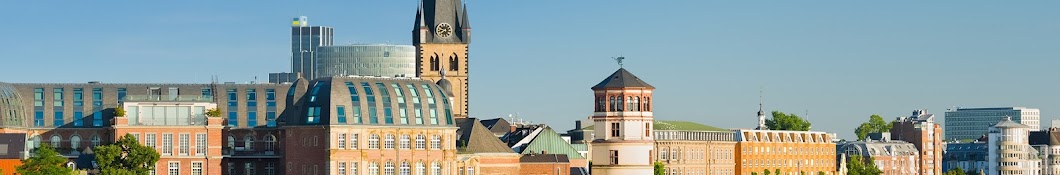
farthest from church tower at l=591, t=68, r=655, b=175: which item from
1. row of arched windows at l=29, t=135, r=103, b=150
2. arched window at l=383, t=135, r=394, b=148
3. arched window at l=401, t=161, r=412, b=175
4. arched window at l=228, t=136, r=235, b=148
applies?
row of arched windows at l=29, t=135, r=103, b=150

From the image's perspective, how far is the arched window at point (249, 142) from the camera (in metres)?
190

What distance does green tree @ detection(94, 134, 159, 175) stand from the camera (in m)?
177

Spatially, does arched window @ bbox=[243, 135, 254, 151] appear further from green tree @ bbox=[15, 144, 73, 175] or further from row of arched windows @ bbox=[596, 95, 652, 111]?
row of arched windows @ bbox=[596, 95, 652, 111]

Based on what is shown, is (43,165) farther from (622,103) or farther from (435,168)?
(622,103)

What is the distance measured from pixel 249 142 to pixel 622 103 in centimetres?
3101

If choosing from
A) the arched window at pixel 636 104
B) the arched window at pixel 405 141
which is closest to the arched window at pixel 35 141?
the arched window at pixel 405 141

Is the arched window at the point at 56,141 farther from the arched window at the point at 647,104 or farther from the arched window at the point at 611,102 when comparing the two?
the arched window at the point at 647,104

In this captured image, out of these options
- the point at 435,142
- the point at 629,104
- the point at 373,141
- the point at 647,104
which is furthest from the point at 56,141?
the point at 647,104

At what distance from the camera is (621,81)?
194m

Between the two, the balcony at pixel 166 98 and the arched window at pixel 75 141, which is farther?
the arched window at pixel 75 141

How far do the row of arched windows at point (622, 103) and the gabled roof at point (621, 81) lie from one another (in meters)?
1.11

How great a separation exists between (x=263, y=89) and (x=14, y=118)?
2074 centimetres

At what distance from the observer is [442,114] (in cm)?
18862

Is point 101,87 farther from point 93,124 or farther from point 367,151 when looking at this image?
point 367,151
